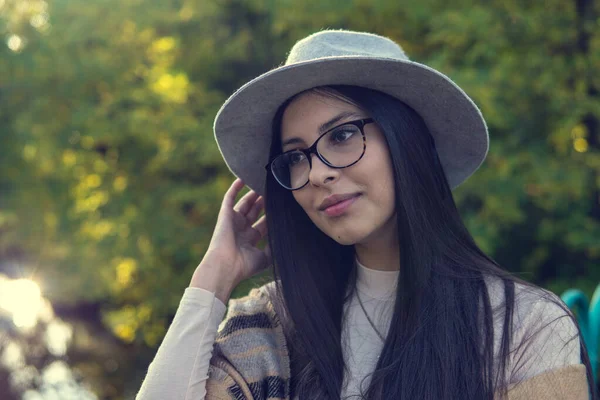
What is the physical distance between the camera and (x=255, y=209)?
227 cm

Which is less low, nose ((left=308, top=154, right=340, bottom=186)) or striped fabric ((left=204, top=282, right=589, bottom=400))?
nose ((left=308, top=154, right=340, bottom=186))

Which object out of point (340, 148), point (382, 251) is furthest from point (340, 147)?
point (382, 251)

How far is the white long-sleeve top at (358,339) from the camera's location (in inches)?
63.0

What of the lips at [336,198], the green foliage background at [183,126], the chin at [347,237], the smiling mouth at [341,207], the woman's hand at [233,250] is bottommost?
the chin at [347,237]

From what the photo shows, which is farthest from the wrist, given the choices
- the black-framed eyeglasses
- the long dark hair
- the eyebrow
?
the eyebrow

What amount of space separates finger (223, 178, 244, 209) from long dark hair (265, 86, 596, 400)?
16 cm

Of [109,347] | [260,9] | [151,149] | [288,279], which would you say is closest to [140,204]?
[151,149]

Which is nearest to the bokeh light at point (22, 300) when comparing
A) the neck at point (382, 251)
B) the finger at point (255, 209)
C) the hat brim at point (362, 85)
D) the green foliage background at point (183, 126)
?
the green foliage background at point (183, 126)

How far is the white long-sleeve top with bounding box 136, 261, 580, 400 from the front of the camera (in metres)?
1.60

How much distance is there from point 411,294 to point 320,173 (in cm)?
38

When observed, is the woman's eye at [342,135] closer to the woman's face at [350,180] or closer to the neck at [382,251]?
the woman's face at [350,180]

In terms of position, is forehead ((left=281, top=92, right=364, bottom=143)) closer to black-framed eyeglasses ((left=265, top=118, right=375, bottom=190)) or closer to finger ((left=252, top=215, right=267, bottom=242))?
black-framed eyeglasses ((left=265, top=118, right=375, bottom=190))

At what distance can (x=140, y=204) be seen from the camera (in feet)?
21.0

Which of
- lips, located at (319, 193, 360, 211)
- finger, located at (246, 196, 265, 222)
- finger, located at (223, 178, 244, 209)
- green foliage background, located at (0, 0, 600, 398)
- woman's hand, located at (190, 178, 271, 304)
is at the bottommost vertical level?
lips, located at (319, 193, 360, 211)
